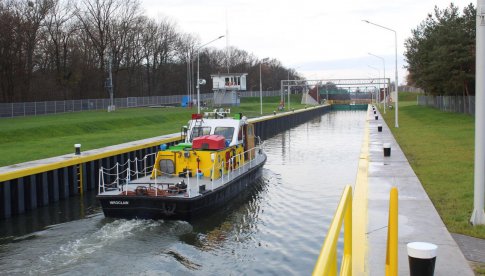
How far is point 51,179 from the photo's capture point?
21.5 meters

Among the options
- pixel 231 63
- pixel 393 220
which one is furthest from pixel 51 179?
pixel 231 63

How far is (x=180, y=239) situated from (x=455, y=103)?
55.1 meters

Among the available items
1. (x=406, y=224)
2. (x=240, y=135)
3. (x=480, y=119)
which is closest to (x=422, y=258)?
(x=406, y=224)

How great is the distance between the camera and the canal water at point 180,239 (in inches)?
509

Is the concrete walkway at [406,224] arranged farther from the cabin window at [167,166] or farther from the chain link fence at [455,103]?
the chain link fence at [455,103]

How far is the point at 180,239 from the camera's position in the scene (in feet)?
50.8

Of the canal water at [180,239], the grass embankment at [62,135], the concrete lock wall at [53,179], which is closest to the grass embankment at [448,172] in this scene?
the canal water at [180,239]

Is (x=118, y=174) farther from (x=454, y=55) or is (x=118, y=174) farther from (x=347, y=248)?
(x=454, y=55)

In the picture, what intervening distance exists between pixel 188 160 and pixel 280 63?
173921mm

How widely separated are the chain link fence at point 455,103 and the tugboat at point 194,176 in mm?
33451

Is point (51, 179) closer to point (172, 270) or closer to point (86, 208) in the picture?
point (86, 208)

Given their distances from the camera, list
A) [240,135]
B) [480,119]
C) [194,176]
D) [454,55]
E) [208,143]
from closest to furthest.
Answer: [480,119] < [194,176] < [208,143] < [240,135] < [454,55]

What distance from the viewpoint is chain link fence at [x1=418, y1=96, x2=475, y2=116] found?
53938mm

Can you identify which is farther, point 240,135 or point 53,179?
point 240,135
